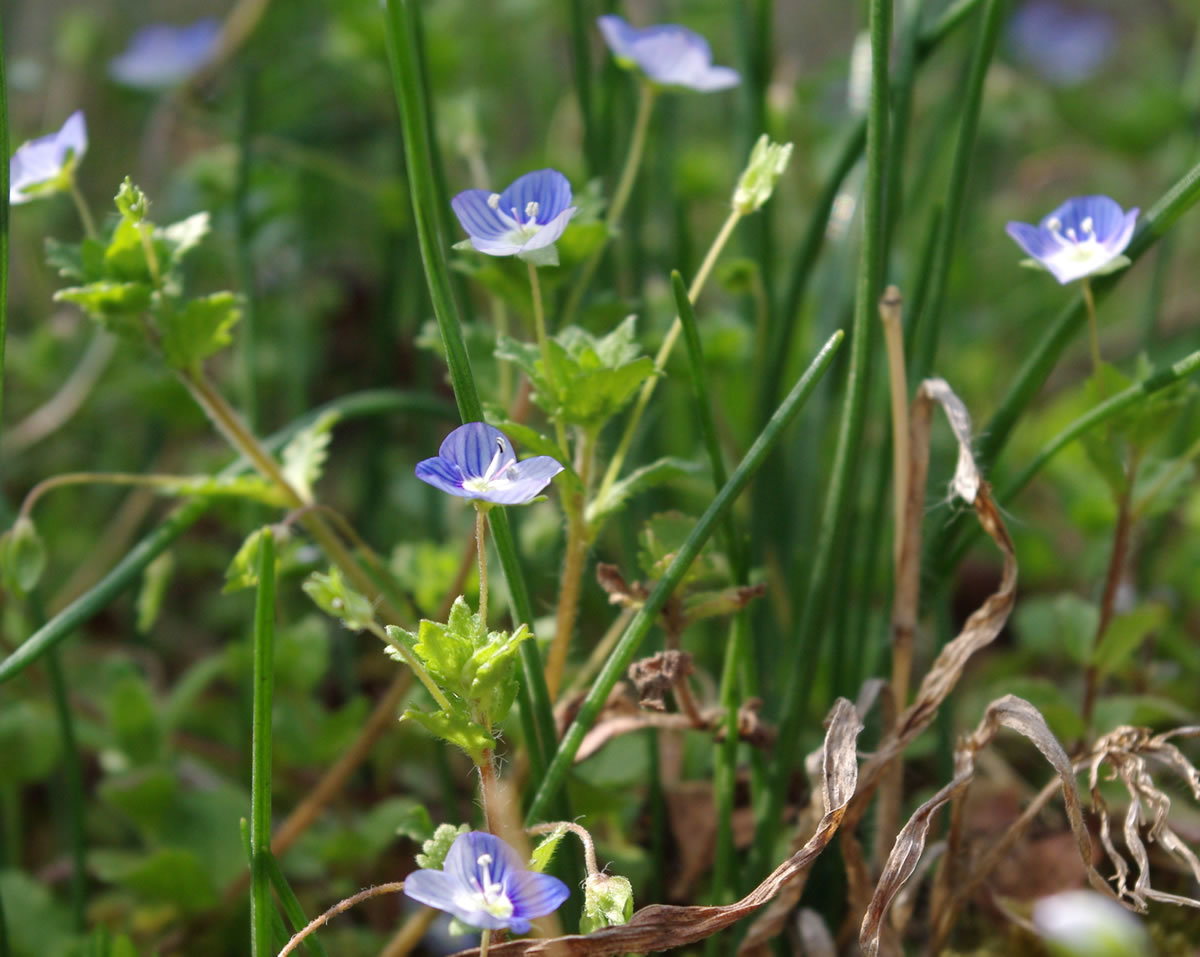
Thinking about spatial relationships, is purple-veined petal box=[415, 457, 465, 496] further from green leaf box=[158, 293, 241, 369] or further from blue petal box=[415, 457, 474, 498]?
green leaf box=[158, 293, 241, 369]

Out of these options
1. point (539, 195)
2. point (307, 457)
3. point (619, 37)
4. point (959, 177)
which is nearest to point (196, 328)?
point (307, 457)

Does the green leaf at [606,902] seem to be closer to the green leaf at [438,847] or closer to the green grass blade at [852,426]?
the green leaf at [438,847]

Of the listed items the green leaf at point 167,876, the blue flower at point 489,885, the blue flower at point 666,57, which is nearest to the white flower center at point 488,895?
the blue flower at point 489,885

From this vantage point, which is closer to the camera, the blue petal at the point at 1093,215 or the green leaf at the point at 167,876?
the blue petal at the point at 1093,215

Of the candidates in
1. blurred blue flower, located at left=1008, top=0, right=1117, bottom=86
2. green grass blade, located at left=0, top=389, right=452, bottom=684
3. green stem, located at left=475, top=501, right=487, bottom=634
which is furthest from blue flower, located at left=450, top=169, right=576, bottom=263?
blurred blue flower, located at left=1008, top=0, right=1117, bottom=86

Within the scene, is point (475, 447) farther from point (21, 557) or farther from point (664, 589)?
point (21, 557)
